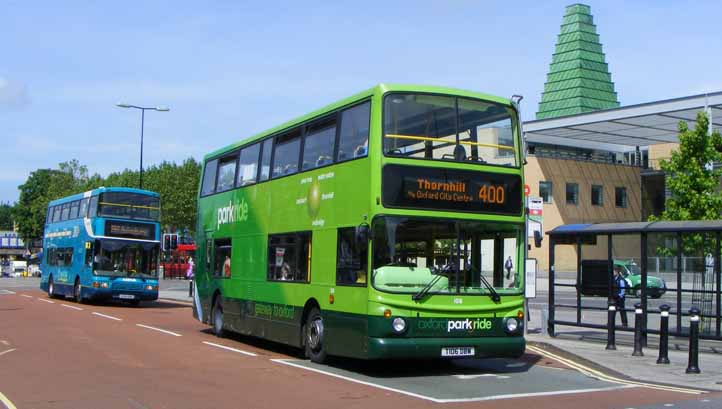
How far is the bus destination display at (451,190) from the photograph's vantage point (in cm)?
1228

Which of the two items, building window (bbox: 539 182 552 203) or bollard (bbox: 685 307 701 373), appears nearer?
bollard (bbox: 685 307 701 373)

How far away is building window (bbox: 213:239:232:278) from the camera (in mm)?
18672

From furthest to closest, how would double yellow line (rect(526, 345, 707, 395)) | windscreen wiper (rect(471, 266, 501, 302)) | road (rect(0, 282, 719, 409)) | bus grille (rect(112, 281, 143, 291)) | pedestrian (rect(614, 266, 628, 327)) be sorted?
1. bus grille (rect(112, 281, 143, 291))
2. pedestrian (rect(614, 266, 628, 327))
3. windscreen wiper (rect(471, 266, 501, 302))
4. double yellow line (rect(526, 345, 707, 395))
5. road (rect(0, 282, 719, 409))

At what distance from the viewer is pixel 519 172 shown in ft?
43.4

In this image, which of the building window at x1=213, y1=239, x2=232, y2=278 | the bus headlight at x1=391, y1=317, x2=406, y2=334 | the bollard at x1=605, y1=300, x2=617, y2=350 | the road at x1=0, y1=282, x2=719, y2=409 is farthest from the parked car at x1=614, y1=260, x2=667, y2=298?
the building window at x1=213, y1=239, x2=232, y2=278

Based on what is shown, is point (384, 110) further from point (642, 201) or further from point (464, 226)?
point (642, 201)

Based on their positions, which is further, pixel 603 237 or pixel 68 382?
pixel 603 237

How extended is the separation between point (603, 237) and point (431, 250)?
21.2ft

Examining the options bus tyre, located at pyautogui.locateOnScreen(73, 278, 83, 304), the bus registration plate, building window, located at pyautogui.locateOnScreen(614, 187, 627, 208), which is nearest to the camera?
the bus registration plate

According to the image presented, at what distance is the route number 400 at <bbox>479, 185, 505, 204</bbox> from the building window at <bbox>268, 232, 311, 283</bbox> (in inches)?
127

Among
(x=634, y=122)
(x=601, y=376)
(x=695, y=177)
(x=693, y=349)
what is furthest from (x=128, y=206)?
(x=634, y=122)

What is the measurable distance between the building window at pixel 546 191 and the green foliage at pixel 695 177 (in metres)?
32.2

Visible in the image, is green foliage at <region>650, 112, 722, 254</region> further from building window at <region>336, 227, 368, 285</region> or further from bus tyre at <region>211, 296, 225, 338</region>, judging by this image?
building window at <region>336, 227, 368, 285</region>

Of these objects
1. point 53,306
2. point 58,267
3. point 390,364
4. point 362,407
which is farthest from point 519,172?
point 58,267
